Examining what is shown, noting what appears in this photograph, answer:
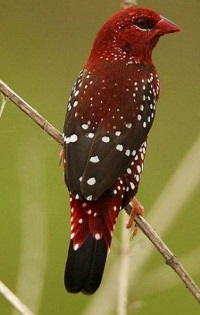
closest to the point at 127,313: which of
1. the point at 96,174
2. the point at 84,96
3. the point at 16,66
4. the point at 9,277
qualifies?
the point at 96,174

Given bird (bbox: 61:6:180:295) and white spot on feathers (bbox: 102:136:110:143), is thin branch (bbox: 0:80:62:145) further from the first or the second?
white spot on feathers (bbox: 102:136:110:143)

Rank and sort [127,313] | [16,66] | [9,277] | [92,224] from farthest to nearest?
[16,66] < [9,277] < [92,224] < [127,313]

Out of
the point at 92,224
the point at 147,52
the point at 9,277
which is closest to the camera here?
the point at 92,224

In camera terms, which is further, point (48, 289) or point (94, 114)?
point (48, 289)

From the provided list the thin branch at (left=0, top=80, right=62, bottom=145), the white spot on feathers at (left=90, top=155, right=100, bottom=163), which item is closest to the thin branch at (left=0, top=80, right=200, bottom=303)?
the thin branch at (left=0, top=80, right=62, bottom=145)

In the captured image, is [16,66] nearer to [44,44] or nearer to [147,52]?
[44,44]

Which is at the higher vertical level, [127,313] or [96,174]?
[96,174]
